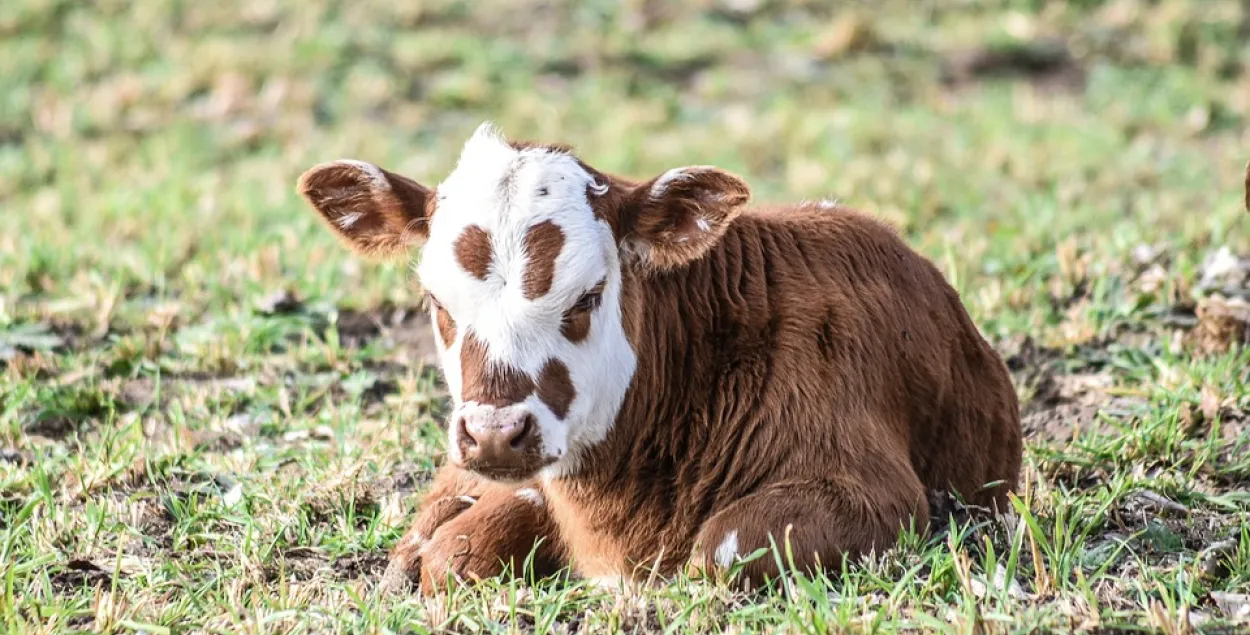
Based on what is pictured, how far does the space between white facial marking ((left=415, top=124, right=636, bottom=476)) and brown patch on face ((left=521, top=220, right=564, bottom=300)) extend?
0.01m

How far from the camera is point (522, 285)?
166 inches

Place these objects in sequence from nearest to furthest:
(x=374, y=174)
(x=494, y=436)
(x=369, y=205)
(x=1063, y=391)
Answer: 1. (x=494, y=436)
2. (x=374, y=174)
3. (x=369, y=205)
4. (x=1063, y=391)

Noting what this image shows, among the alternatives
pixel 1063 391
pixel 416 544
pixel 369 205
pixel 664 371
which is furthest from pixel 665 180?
pixel 1063 391

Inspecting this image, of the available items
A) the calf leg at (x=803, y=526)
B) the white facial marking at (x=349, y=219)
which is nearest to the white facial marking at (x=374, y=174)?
the white facial marking at (x=349, y=219)

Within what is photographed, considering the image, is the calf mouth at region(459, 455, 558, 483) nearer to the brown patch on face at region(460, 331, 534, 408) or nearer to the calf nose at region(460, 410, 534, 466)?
the calf nose at region(460, 410, 534, 466)

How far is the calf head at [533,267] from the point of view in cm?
415

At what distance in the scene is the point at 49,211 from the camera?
9219 millimetres

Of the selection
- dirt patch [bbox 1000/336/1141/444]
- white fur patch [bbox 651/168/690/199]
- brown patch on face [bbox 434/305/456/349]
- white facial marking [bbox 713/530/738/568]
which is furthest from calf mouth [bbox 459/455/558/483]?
dirt patch [bbox 1000/336/1141/444]

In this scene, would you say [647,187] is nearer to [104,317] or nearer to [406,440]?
[406,440]

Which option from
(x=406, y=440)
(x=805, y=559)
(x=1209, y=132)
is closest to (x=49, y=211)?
(x=406, y=440)

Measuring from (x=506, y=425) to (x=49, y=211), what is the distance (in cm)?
604

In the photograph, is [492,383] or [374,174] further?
[374,174]

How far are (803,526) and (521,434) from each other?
0.80 metres

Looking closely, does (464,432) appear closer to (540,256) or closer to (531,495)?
(540,256)
